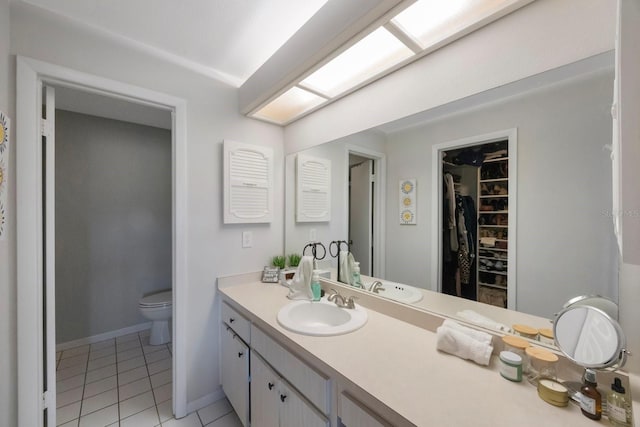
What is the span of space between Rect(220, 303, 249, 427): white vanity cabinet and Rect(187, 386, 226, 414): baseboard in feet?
0.30

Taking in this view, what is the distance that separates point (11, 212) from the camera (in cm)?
114

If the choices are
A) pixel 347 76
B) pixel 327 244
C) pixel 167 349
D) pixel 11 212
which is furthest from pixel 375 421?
pixel 167 349

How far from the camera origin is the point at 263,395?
1.24m

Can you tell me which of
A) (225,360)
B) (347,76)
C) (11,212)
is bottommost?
(225,360)

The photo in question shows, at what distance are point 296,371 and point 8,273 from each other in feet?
4.52

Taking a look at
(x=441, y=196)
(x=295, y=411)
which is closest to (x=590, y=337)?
(x=441, y=196)

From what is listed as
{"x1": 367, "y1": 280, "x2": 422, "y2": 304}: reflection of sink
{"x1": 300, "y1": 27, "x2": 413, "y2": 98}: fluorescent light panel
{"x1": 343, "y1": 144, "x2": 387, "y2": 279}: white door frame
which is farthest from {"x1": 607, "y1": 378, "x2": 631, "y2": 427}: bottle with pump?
{"x1": 300, "y1": 27, "x2": 413, "y2": 98}: fluorescent light panel

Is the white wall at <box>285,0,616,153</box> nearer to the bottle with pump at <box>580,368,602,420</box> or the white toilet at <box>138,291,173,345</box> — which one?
the bottle with pump at <box>580,368,602,420</box>

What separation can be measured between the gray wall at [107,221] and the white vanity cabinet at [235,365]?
5.66ft

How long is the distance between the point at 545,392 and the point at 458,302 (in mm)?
422

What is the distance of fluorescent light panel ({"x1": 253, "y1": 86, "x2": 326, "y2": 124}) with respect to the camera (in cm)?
166

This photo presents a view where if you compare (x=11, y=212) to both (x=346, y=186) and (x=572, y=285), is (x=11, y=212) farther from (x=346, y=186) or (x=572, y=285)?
(x=572, y=285)

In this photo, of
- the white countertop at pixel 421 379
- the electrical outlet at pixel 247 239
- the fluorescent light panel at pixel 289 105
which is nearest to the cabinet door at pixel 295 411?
the white countertop at pixel 421 379

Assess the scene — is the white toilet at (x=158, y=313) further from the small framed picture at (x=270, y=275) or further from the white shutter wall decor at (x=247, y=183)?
the white shutter wall decor at (x=247, y=183)
